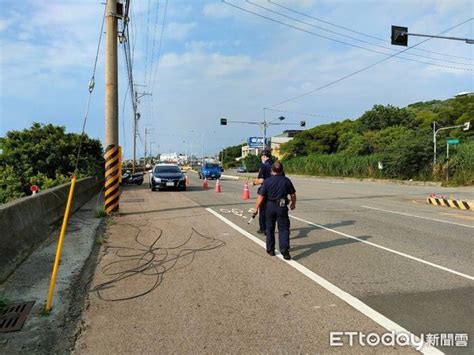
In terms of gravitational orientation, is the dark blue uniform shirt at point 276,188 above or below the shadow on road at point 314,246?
above

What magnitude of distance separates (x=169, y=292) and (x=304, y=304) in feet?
5.79

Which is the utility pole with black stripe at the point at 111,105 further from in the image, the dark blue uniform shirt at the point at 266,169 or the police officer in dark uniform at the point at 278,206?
the police officer in dark uniform at the point at 278,206

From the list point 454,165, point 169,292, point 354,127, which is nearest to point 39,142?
point 169,292

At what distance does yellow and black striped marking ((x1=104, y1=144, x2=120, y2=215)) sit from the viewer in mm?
13250

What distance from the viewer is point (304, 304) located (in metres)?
5.18

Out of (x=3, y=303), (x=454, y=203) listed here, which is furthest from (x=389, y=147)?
(x=3, y=303)

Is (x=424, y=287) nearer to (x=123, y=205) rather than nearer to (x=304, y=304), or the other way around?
(x=304, y=304)

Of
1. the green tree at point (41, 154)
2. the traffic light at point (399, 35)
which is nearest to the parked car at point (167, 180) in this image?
the green tree at point (41, 154)

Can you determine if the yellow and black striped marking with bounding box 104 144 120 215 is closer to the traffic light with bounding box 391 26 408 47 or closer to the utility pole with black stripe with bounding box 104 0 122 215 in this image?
the utility pole with black stripe with bounding box 104 0 122 215

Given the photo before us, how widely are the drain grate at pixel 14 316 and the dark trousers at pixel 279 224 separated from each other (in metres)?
3.92

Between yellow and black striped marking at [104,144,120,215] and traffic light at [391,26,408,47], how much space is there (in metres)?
11.1

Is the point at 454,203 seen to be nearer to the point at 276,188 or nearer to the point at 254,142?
the point at 276,188

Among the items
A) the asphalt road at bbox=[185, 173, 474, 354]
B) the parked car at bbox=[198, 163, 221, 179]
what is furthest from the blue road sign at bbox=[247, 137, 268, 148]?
the asphalt road at bbox=[185, 173, 474, 354]

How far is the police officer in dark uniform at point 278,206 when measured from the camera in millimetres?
7469
